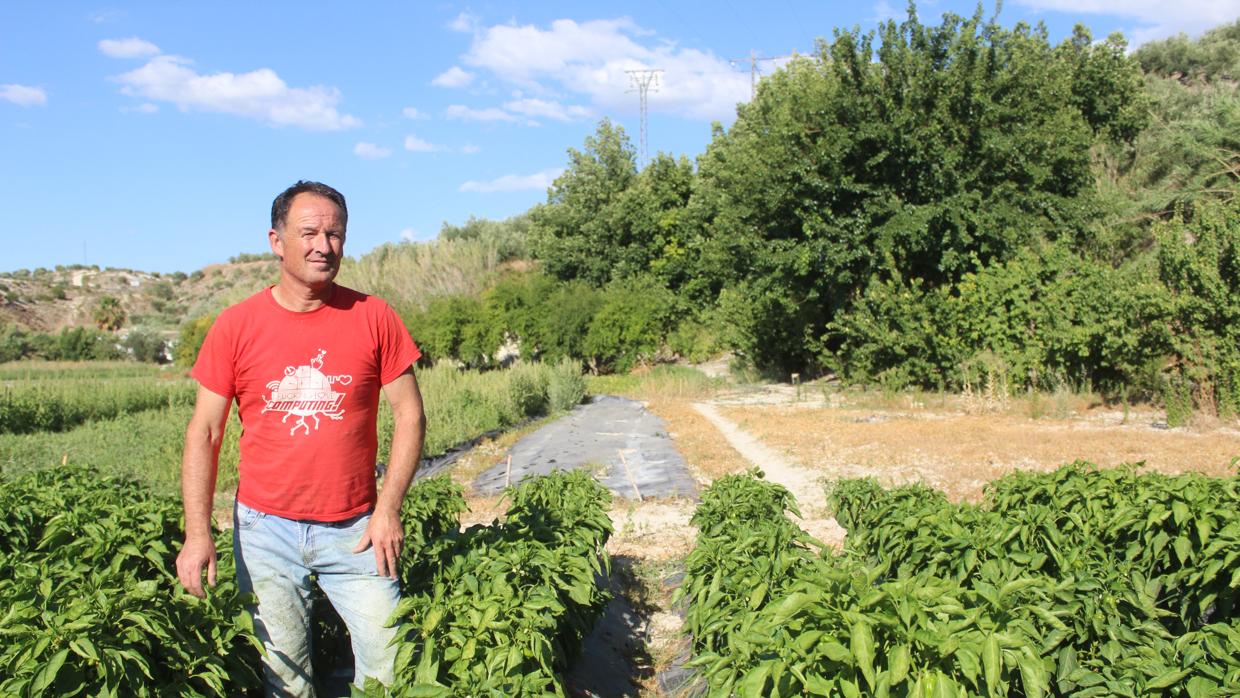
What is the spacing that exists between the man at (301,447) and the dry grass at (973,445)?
5995mm

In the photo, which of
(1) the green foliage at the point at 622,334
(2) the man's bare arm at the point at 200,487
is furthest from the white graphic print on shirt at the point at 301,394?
(1) the green foliage at the point at 622,334

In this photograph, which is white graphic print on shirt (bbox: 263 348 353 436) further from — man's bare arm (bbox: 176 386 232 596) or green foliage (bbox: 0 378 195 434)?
green foliage (bbox: 0 378 195 434)

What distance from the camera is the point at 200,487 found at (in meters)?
2.98

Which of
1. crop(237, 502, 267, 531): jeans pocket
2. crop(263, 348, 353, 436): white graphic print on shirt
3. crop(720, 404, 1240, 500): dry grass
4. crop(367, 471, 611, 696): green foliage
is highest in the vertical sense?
crop(263, 348, 353, 436): white graphic print on shirt

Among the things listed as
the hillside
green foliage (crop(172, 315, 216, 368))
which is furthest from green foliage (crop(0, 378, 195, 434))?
the hillside

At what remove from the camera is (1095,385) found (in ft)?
48.2

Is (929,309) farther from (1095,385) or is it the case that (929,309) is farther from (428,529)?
(428,529)

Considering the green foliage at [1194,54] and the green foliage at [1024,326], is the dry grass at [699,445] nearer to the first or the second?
the green foliage at [1024,326]

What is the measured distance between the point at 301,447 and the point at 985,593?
215 centimetres

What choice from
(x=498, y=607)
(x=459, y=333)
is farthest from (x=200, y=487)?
(x=459, y=333)

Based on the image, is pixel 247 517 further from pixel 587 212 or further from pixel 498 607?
pixel 587 212

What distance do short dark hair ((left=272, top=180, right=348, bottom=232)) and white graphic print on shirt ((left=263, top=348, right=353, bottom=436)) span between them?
49cm

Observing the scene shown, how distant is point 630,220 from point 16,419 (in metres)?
21.4

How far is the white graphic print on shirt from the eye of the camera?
301cm
